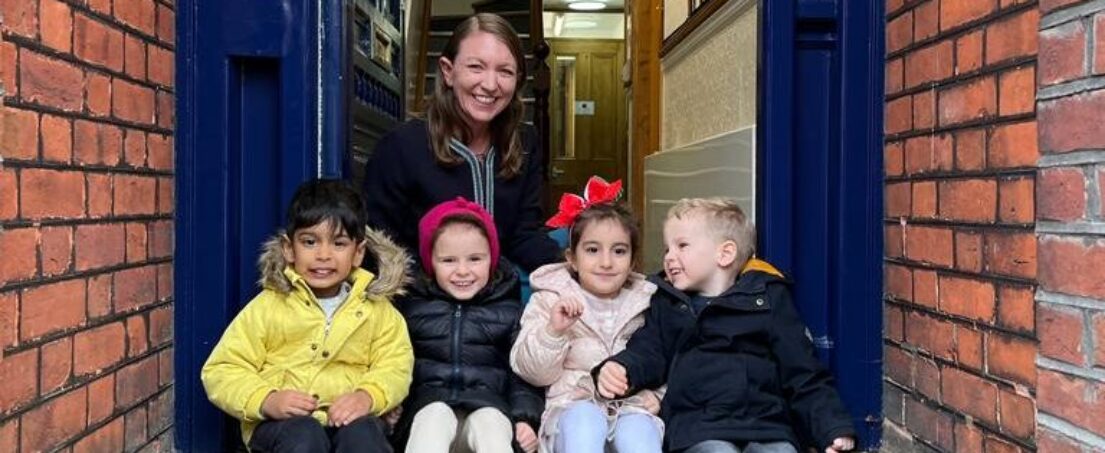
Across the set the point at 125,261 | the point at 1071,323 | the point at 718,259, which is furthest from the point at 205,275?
the point at 1071,323

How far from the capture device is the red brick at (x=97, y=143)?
1.90 metres

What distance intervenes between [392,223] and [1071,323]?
1.64 m

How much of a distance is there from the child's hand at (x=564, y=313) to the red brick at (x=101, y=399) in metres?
0.91

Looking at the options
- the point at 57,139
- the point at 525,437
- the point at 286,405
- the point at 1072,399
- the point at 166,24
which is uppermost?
the point at 166,24

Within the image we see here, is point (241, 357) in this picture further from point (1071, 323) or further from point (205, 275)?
point (1071, 323)

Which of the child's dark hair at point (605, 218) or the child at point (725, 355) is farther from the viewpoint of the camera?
the child's dark hair at point (605, 218)

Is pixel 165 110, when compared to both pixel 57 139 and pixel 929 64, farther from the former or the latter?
pixel 929 64

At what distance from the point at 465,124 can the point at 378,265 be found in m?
0.50

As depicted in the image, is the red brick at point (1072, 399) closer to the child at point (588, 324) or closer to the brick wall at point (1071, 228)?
the brick wall at point (1071, 228)

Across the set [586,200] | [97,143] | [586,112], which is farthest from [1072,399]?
[586,112]

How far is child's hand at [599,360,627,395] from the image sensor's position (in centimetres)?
222

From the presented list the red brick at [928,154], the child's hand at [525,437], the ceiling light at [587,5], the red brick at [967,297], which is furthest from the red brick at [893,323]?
the ceiling light at [587,5]

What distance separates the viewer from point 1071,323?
5.23 feet

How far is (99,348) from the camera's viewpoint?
1.99 metres
